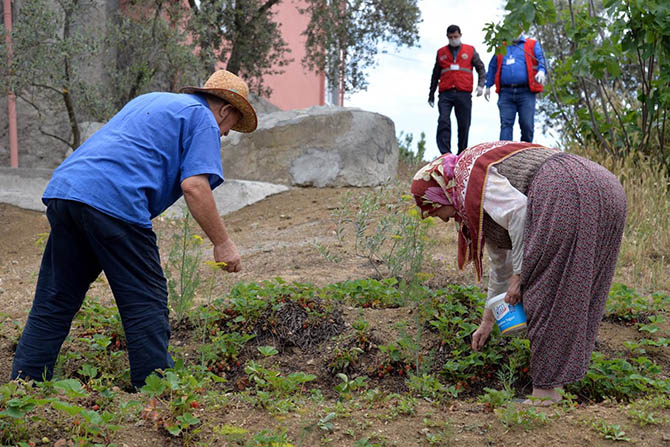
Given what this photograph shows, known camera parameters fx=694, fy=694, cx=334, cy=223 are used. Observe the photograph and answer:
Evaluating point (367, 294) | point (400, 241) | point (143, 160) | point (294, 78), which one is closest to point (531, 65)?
point (400, 241)

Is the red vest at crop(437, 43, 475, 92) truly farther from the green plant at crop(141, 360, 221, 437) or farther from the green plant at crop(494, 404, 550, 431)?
the green plant at crop(141, 360, 221, 437)

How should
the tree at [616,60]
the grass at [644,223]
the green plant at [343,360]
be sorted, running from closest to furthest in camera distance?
the green plant at [343,360] → the grass at [644,223] → the tree at [616,60]

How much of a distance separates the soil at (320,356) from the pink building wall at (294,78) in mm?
7716

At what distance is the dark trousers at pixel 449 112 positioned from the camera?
927cm

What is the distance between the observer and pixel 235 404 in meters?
2.66

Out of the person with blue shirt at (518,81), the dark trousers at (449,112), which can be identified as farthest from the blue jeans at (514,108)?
the dark trousers at (449,112)

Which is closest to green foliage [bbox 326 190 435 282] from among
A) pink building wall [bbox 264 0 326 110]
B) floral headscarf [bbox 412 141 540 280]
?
floral headscarf [bbox 412 141 540 280]

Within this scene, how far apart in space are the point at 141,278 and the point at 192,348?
3.26 feet

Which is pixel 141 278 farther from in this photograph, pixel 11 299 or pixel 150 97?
pixel 11 299

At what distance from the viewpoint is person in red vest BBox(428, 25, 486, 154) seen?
361 inches

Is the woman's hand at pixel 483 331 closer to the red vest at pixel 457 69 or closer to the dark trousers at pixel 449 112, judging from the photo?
the dark trousers at pixel 449 112

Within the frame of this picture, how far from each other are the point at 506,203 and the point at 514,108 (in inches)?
235

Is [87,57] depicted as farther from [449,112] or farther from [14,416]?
[14,416]

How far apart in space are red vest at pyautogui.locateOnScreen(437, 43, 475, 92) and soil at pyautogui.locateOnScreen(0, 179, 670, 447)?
2.37m
